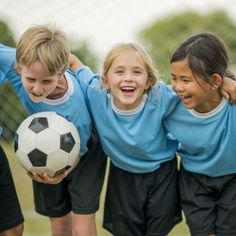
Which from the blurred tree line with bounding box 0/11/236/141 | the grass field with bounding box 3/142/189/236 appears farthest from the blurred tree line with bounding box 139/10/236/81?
the grass field with bounding box 3/142/189/236

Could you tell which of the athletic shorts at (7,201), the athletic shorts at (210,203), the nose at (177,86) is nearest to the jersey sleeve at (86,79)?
the nose at (177,86)

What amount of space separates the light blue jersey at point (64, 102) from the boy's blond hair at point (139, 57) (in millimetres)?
166

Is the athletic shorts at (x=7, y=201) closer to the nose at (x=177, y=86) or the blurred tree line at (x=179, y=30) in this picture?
the nose at (x=177, y=86)

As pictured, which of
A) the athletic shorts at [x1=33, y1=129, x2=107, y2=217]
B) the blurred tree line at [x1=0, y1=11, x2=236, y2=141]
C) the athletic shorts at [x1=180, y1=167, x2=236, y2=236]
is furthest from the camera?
the blurred tree line at [x1=0, y1=11, x2=236, y2=141]

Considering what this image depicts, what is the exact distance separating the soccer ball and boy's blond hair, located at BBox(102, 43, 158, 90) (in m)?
0.33

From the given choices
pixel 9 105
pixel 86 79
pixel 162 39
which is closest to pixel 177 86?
pixel 86 79

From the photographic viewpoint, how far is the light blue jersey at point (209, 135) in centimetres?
330

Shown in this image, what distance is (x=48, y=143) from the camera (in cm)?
326

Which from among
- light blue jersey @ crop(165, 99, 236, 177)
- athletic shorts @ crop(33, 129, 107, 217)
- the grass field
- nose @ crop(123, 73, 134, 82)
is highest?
nose @ crop(123, 73, 134, 82)

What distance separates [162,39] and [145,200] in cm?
529

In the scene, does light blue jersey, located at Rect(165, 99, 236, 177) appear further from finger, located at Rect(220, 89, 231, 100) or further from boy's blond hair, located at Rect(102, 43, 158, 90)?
boy's blond hair, located at Rect(102, 43, 158, 90)

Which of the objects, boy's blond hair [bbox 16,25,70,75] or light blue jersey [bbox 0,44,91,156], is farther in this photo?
light blue jersey [bbox 0,44,91,156]

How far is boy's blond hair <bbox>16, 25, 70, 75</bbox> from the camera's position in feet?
10.4

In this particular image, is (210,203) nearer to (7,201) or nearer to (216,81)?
(216,81)
